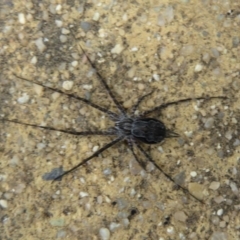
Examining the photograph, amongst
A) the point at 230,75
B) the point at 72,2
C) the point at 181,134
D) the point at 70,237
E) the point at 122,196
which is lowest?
the point at 70,237

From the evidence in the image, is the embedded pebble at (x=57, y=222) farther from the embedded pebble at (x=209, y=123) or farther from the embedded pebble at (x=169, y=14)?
the embedded pebble at (x=169, y=14)

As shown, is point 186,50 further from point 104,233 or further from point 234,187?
point 104,233

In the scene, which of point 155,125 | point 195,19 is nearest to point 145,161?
point 155,125

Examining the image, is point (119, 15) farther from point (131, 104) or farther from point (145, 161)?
point (145, 161)

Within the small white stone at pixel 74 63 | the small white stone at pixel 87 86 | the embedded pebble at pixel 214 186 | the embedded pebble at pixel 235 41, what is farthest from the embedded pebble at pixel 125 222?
the embedded pebble at pixel 235 41

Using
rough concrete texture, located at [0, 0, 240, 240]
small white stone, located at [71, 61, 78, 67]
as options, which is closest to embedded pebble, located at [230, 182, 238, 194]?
rough concrete texture, located at [0, 0, 240, 240]

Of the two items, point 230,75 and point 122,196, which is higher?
point 230,75

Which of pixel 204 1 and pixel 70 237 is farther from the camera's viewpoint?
pixel 204 1

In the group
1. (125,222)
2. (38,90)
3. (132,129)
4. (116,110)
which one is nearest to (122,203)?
(125,222)
